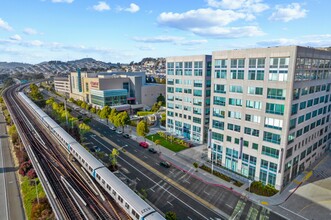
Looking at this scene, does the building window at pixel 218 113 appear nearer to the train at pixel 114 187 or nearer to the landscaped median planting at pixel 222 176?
the landscaped median planting at pixel 222 176

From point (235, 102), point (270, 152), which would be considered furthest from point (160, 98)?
point (270, 152)

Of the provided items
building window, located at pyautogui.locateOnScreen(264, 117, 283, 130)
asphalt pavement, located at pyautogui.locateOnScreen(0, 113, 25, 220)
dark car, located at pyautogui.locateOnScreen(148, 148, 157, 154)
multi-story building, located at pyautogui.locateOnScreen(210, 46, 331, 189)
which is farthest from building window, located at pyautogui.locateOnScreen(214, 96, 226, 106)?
asphalt pavement, located at pyautogui.locateOnScreen(0, 113, 25, 220)

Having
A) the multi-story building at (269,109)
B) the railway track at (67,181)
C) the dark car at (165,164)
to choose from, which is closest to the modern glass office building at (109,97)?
the railway track at (67,181)

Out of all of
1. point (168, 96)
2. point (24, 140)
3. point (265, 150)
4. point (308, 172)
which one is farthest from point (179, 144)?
point (24, 140)

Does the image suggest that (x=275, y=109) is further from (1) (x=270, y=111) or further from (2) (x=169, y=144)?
(2) (x=169, y=144)

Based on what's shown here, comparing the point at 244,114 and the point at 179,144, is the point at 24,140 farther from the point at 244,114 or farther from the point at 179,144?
the point at 244,114

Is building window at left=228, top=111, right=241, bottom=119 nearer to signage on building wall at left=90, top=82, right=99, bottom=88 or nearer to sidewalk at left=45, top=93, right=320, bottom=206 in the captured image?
sidewalk at left=45, top=93, right=320, bottom=206
